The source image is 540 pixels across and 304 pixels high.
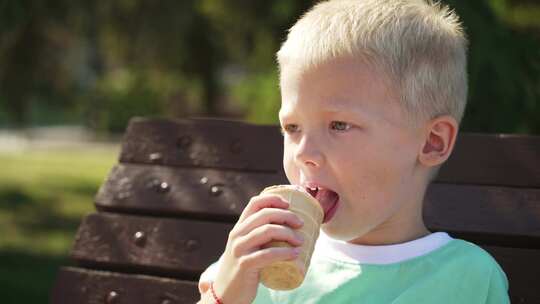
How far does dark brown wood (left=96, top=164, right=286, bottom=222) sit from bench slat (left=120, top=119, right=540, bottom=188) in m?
0.03

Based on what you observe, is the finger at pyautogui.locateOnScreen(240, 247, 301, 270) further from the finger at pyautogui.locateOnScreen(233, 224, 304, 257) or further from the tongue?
the tongue

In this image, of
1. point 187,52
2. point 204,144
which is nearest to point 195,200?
point 204,144

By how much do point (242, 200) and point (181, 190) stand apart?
0.22 m

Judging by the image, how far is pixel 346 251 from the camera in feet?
7.48

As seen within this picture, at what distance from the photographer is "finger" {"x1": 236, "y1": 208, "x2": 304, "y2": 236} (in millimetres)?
1929

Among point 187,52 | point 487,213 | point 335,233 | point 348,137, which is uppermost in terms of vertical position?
point 348,137

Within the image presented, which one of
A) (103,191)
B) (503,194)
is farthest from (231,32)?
(503,194)

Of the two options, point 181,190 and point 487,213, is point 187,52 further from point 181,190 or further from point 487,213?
point 487,213

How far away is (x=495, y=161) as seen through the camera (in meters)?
2.65

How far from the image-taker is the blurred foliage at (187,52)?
413cm

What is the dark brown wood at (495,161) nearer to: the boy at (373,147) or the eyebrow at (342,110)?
the boy at (373,147)

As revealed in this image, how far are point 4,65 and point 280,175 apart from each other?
3.89 m

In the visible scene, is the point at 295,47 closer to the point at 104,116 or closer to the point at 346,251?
the point at 346,251

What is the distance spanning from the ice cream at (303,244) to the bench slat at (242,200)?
0.75m
